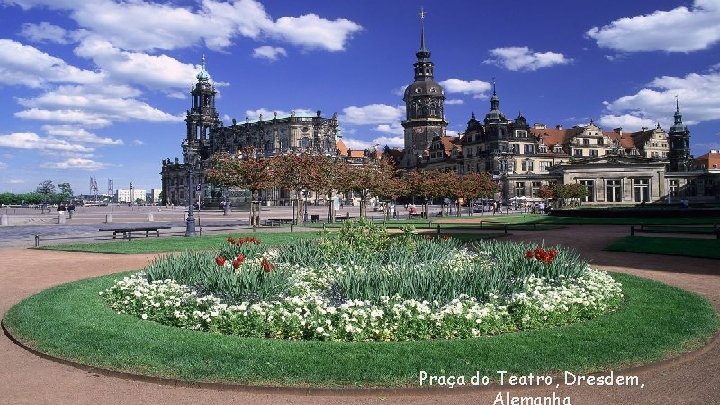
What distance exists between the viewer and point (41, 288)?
16.8m

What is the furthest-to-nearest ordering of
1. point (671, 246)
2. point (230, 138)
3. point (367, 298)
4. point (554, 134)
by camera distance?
point (230, 138) < point (554, 134) < point (671, 246) < point (367, 298)

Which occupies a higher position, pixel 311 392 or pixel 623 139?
pixel 623 139

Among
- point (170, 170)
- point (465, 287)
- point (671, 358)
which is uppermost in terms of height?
point (170, 170)

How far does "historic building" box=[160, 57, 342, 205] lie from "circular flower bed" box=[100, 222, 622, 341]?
365 ft

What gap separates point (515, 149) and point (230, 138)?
279ft

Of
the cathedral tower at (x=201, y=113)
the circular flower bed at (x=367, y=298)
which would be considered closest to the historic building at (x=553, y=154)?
the cathedral tower at (x=201, y=113)

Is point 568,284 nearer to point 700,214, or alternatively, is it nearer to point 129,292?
point 129,292

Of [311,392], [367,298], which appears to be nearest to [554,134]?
[367,298]

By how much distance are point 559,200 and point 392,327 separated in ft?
284

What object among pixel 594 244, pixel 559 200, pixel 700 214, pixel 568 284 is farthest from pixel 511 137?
pixel 568 284

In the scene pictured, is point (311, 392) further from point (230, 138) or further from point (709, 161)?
point (230, 138)

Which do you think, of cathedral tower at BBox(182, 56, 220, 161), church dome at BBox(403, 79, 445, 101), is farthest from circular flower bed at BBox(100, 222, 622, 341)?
cathedral tower at BBox(182, 56, 220, 161)

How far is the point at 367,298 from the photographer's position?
443 inches

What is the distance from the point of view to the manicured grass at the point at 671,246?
896 inches
